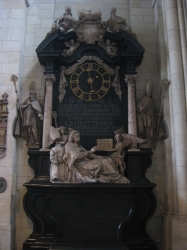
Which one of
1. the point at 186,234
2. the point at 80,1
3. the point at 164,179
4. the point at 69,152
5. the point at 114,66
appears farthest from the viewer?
the point at 80,1

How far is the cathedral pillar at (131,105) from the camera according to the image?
788cm

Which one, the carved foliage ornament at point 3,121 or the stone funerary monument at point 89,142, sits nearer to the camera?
the stone funerary monument at point 89,142

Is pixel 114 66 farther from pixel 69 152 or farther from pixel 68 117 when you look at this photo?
pixel 69 152

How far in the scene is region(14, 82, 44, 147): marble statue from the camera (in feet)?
26.0

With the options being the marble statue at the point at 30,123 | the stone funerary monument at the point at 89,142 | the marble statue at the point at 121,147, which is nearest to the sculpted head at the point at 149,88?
the stone funerary monument at the point at 89,142

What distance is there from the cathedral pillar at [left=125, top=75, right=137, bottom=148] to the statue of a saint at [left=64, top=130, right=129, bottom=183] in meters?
1.00

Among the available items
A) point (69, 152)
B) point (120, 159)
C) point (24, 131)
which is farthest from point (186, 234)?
point (24, 131)

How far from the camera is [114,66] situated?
339 inches

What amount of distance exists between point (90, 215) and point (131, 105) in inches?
124

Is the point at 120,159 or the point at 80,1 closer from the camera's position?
the point at 120,159

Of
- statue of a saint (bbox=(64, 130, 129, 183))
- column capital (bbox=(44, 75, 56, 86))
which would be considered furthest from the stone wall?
statue of a saint (bbox=(64, 130, 129, 183))

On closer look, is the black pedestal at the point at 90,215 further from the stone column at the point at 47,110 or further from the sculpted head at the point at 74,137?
the sculpted head at the point at 74,137

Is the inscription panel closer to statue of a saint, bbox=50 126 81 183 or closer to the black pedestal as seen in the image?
statue of a saint, bbox=50 126 81 183

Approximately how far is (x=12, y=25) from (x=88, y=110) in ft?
11.2
